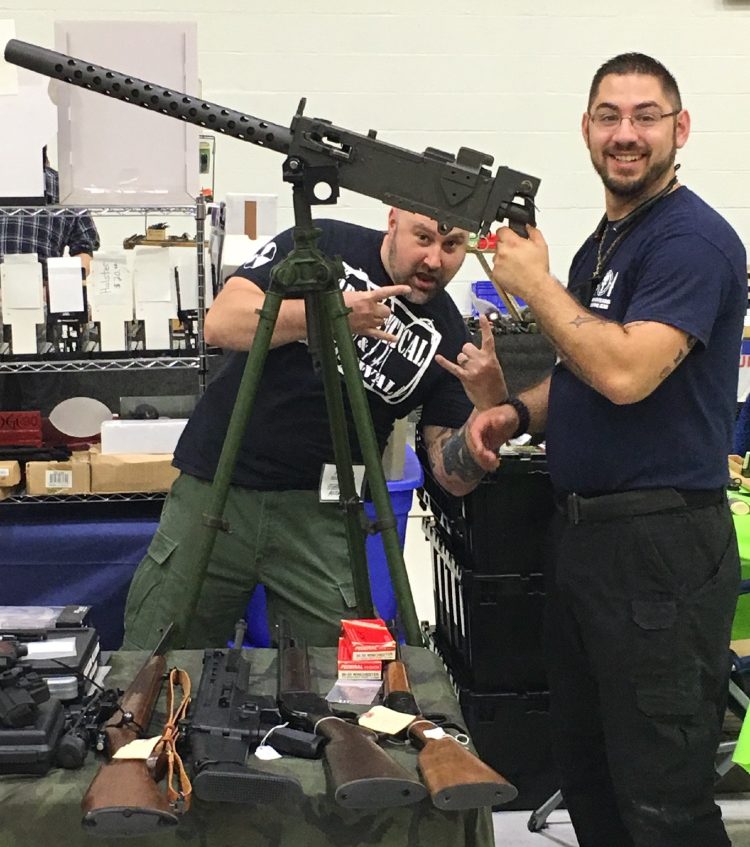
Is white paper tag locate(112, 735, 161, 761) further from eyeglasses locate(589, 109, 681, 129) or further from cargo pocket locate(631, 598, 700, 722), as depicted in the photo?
eyeglasses locate(589, 109, 681, 129)

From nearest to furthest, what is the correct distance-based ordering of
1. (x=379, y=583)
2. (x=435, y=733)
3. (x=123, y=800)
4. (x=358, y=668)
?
(x=123, y=800) → (x=435, y=733) → (x=358, y=668) → (x=379, y=583)

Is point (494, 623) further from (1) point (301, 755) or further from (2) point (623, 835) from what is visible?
(1) point (301, 755)

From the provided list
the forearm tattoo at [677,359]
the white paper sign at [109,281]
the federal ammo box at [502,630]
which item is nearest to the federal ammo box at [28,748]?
the forearm tattoo at [677,359]

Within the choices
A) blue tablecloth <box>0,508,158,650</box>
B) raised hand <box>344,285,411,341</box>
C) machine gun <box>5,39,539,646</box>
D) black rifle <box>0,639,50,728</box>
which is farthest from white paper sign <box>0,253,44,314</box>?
black rifle <box>0,639,50,728</box>

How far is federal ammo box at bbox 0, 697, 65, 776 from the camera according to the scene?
4.03ft

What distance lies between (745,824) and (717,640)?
0.95 meters

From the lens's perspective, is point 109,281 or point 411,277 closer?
point 411,277

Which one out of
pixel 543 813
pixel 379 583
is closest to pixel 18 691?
pixel 379 583

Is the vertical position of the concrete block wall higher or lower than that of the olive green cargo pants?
higher

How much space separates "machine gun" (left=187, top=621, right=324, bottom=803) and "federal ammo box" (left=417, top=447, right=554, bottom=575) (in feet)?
3.02

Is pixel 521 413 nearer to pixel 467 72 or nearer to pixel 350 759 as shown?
pixel 350 759

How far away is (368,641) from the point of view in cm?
155

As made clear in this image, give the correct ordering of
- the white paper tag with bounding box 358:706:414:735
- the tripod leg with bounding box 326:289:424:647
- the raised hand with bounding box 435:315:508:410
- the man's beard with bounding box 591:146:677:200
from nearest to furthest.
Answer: the white paper tag with bounding box 358:706:414:735 → the tripod leg with bounding box 326:289:424:647 → the man's beard with bounding box 591:146:677:200 → the raised hand with bounding box 435:315:508:410

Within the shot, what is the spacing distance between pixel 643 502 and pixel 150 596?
3.45ft
